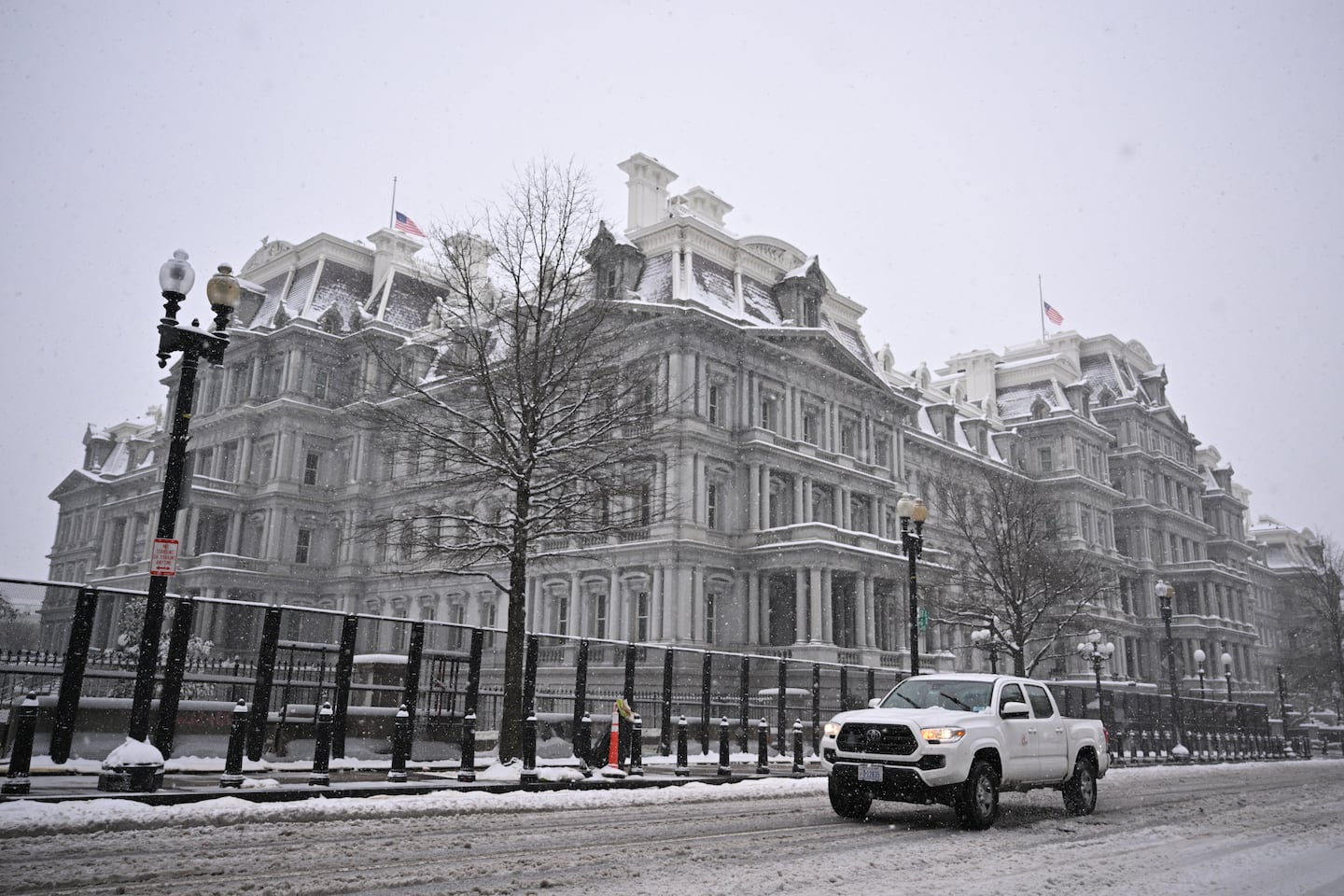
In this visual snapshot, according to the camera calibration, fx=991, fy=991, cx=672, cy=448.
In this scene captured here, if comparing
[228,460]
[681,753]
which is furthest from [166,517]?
[228,460]

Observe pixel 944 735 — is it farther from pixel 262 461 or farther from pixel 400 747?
pixel 262 461

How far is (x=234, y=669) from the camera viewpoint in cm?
1406

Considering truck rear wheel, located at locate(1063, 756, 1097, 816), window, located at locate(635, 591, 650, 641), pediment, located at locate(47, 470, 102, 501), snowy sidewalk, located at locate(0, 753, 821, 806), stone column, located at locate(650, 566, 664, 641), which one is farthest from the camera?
pediment, located at locate(47, 470, 102, 501)

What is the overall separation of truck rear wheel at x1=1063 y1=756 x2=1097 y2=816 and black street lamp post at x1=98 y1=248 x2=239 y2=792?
11.1m

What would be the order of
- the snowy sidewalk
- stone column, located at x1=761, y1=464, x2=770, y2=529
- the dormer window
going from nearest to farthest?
1. the snowy sidewalk
2. stone column, located at x1=761, y1=464, x2=770, y2=529
3. the dormer window

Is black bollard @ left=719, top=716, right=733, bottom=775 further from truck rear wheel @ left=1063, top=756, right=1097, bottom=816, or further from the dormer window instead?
the dormer window

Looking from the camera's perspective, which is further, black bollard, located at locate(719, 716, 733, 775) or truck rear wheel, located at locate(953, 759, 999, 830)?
black bollard, located at locate(719, 716, 733, 775)

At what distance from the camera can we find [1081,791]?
516 inches

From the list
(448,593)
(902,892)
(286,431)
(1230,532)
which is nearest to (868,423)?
(448,593)

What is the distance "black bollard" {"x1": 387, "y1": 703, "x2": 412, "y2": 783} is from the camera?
13.6 meters

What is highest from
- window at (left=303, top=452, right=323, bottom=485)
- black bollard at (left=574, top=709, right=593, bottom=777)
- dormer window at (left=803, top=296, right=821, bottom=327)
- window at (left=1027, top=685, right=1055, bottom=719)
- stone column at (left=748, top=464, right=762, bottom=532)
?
dormer window at (left=803, top=296, right=821, bottom=327)

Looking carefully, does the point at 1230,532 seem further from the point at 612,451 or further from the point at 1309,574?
the point at 612,451

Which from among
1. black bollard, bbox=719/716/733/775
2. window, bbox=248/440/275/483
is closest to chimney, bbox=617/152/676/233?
window, bbox=248/440/275/483

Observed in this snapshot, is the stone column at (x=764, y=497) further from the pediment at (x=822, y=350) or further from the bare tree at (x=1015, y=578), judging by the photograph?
the bare tree at (x=1015, y=578)
